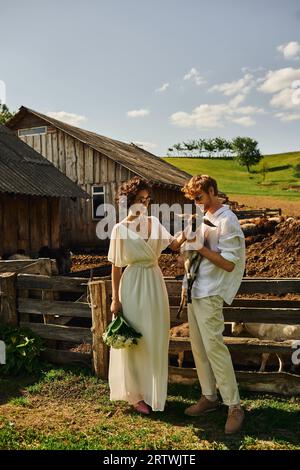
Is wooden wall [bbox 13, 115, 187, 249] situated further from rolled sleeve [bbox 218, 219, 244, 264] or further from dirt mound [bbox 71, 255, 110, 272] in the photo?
rolled sleeve [bbox 218, 219, 244, 264]

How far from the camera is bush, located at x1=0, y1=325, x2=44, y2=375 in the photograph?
5.66 meters

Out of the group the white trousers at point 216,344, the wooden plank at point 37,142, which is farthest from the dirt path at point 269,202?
the white trousers at point 216,344

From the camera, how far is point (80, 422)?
441 cm

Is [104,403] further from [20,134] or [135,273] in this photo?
[20,134]

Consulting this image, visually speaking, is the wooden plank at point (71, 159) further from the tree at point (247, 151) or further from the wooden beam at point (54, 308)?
the tree at point (247, 151)

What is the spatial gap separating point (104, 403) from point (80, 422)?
48 cm

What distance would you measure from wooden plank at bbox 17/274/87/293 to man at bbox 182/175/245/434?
192 centimetres

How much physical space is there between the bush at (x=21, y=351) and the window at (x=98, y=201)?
14840mm

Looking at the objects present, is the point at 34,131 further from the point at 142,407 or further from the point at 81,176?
the point at 142,407

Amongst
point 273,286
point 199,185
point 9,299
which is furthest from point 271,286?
point 9,299

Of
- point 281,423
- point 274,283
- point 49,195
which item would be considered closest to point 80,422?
point 281,423

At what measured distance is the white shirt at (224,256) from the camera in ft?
13.2

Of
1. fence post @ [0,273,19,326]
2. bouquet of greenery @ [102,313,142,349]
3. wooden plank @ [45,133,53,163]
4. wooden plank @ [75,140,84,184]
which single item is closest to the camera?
bouquet of greenery @ [102,313,142,349]

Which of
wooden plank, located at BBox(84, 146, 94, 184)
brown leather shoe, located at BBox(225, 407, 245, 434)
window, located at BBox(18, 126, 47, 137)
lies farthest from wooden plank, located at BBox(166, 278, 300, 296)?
window, located at BBox(18, 126, 47, 137)
